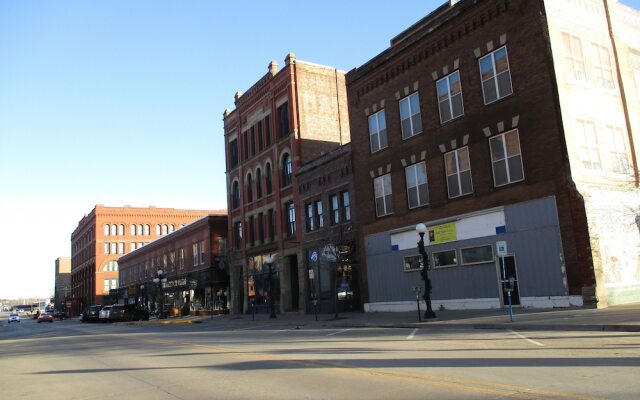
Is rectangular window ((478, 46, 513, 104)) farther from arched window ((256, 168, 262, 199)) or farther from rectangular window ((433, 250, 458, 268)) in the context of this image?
arched window ((256, 168, 262, 199))

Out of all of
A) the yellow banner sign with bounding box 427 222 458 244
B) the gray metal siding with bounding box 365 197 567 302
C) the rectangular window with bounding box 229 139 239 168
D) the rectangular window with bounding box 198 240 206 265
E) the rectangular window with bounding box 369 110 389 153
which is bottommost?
the gray metal siding with bounding box 365 197 567 302

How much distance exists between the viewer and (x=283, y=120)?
39656mm

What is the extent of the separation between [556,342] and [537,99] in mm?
11315

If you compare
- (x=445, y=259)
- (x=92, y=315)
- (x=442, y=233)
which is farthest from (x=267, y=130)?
(x=92, y=315)

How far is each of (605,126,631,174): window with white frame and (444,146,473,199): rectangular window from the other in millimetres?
5394

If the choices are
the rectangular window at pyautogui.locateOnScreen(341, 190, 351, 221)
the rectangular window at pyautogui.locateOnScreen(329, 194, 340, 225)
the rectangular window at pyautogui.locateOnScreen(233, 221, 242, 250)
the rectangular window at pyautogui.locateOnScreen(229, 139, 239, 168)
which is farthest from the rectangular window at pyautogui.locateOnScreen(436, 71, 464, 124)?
the rectangular window at pyautogui.locateOnScreen(233, 221, 242, 250)

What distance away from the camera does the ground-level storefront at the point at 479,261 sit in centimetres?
2027

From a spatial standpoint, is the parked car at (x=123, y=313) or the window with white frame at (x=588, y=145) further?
the parked car at (x=123, y=313)

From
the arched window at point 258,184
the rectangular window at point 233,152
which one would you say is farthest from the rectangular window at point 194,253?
the arched window at point 258,184

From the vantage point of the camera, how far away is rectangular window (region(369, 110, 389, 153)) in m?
28.8

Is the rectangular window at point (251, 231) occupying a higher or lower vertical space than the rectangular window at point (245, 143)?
lower

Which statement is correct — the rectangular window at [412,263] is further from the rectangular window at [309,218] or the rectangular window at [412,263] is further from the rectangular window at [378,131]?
the rectangular window at [309,218]

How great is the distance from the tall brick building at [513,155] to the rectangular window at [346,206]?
10.4 ft

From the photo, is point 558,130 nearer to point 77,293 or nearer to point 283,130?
point 283,130
